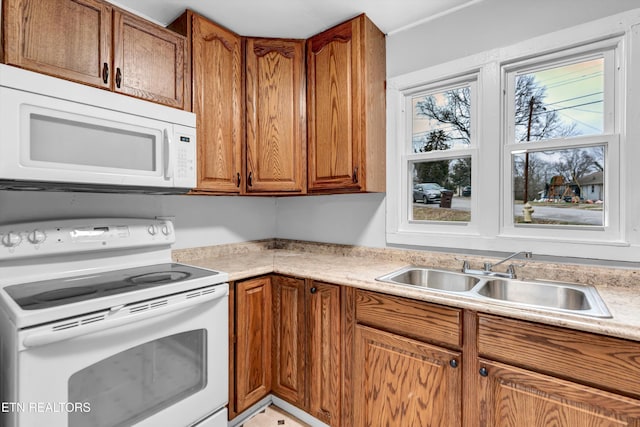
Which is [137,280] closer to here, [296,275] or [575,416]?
[296,275]

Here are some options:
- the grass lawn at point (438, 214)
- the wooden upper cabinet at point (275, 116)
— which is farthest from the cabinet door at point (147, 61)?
the grass lawn at point (438, 214)

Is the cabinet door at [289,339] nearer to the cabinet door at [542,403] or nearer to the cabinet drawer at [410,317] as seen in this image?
the cabinet drawer at [410,317]

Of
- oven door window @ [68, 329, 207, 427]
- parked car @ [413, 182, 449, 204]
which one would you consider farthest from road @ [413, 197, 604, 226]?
oven door window @ [68, 329, 207, 427]

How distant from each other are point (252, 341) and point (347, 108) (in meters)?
1.46

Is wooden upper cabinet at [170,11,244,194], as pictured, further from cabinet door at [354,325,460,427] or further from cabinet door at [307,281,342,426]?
cabinet door at [354,325,460,427]

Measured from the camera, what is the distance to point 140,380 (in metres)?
Answer: 1.25

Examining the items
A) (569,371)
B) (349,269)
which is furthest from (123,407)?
(569,371)

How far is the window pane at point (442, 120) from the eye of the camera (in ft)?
6.23

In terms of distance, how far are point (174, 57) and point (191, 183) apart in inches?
27.3

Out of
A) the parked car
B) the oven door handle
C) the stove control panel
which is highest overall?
the parked car

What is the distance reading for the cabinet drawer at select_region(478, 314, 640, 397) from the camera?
38.5 inches

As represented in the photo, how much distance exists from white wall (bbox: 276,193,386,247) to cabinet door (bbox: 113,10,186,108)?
3.85ft

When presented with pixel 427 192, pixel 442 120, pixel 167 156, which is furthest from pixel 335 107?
pixel 167 156

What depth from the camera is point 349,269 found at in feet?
5.94
